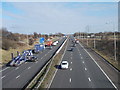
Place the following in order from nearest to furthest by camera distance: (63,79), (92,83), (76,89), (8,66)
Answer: (76,89), (92,83), (63,79), (8,66)

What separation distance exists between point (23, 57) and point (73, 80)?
58.7 ft

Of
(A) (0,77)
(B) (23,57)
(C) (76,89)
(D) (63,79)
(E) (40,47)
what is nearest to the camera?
(C) (76,89)

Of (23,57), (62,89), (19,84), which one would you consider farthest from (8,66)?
(62,89)

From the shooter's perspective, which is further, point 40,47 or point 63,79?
point 40,47

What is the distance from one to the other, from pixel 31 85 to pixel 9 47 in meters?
38.1

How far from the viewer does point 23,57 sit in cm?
3441

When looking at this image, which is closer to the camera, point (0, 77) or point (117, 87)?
point (117, 87)

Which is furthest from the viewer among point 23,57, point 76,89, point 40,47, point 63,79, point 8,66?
point 40,47

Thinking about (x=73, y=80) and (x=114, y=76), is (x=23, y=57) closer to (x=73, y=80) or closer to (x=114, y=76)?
(x=73, y=80)

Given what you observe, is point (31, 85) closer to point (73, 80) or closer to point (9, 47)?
point (73, 80)

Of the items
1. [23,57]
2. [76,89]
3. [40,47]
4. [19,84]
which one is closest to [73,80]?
[76,89]

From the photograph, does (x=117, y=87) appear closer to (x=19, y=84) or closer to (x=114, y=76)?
(x=114, y=76)

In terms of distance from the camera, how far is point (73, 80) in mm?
19172

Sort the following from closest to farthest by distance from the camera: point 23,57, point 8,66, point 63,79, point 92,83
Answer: point 92,83 → point 63,79 → point 8,66 → point 23,57
